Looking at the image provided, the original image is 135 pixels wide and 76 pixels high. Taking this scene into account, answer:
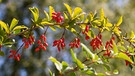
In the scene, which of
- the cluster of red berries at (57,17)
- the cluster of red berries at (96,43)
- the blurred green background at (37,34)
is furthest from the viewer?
the blurred green background at (37,34)

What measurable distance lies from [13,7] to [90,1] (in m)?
2.23

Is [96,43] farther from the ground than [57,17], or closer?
closer

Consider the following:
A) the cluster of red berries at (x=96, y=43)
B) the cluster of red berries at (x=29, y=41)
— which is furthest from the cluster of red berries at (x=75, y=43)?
the cluster of red berries at (x=29, y=41)

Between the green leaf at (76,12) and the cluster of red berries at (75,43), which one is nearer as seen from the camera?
the green leaf at (76,12)

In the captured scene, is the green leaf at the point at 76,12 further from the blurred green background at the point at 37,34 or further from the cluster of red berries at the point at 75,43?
the blurred green background at the point at 37,34

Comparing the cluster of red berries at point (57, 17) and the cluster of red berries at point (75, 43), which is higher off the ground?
the cluster of red berries at point (57, 17)

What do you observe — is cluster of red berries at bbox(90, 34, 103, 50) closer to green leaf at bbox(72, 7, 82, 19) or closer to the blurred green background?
green leaf at bbox(72, 7, 82, 19)

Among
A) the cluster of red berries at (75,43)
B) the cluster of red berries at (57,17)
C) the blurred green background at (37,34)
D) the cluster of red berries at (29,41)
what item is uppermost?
the cluster of red berries at (57,17)

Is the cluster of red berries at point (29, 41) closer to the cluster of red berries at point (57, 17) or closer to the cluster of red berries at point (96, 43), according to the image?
the cluster of red berries at point (57, 17)

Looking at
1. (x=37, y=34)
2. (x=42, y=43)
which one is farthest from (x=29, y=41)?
(x=37, y=34)

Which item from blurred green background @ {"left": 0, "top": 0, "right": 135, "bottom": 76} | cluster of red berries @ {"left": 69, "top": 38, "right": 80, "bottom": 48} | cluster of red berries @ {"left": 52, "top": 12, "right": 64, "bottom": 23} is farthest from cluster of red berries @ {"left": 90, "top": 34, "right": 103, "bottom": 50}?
blurred green background @ {"left": 0, "top": 0, "right": 135, "bottom": 76}

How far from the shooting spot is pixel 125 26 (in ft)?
33.9

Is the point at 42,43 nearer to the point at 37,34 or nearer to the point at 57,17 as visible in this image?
the point at 57,17

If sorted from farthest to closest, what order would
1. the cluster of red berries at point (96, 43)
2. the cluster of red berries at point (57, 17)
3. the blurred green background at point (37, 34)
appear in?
the blurred green background at point (37, 34)
the cluster of red berries at point (96, 43)
the cluster of red berries at point (57, 17)
